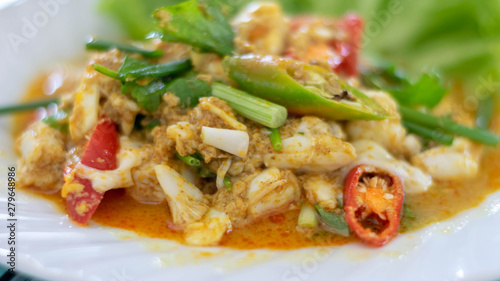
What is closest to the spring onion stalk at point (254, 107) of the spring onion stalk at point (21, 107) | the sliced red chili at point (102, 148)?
the sliced red chili at point (102, 148)

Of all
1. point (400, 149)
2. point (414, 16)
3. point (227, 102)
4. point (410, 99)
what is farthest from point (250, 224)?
point (414, 16)

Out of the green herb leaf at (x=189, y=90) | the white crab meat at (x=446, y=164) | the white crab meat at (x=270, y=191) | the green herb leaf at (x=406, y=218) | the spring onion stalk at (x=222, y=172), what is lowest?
the white crab meat at (x=446, y=164)

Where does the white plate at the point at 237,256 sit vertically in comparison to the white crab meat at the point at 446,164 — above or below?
above

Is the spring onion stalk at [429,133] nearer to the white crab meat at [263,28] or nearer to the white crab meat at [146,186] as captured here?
the white crab meat at [263,28]

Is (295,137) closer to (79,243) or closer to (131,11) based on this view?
(79,243)

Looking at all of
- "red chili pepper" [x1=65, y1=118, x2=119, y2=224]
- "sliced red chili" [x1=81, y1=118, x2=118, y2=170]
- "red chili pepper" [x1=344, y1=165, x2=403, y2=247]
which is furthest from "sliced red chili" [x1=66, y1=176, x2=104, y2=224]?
"red chili pepper" [x1=344, y1=165, x2=403, y2=247]

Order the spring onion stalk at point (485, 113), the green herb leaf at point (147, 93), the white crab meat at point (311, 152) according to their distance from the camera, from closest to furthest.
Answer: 1. the white crab meat at point (311, 152)
2. the green herb leaf at point (147, 93)
3. the spring onion stalk at point (485, 113)

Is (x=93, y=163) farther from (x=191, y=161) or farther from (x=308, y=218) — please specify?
(x=308, y=218)
